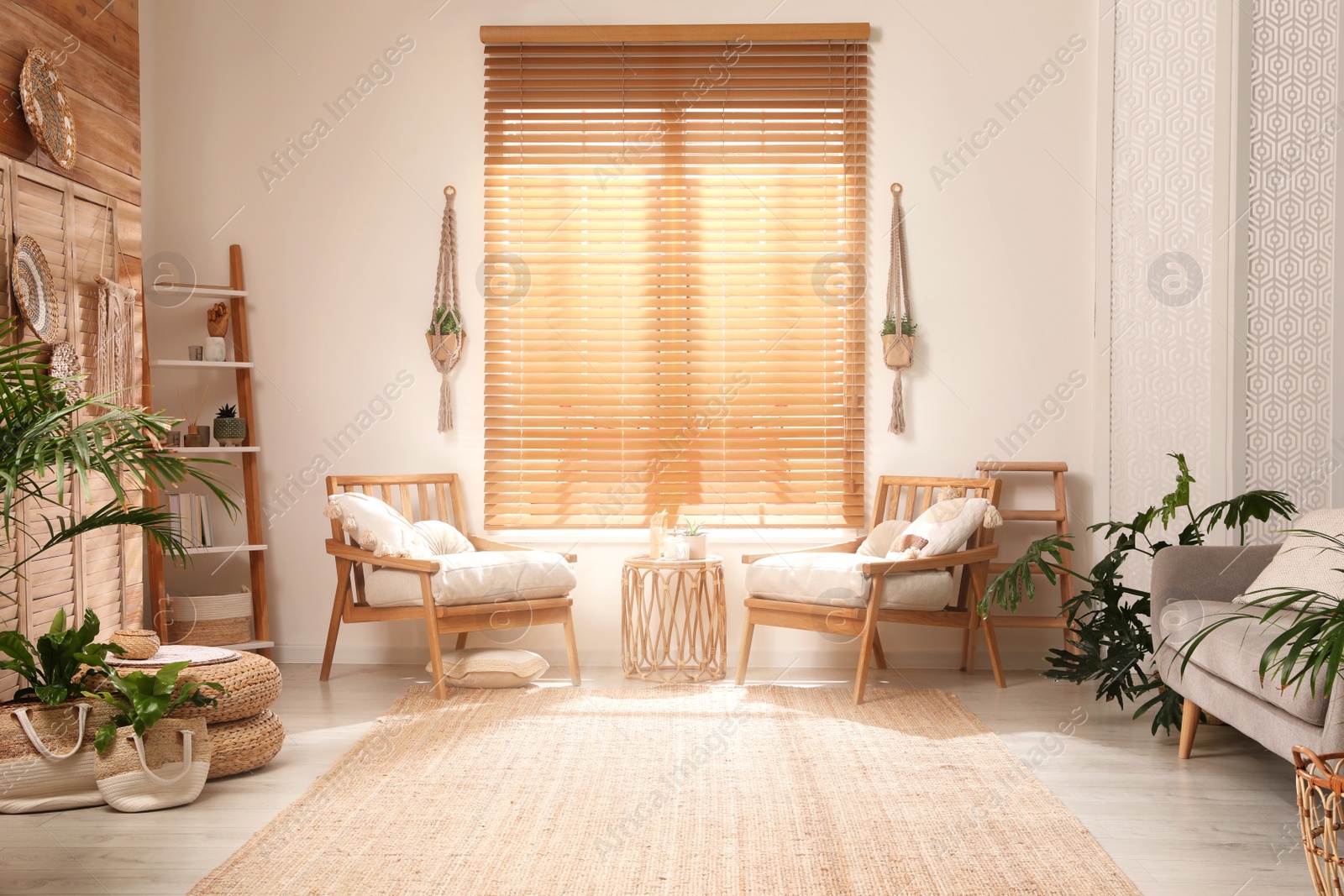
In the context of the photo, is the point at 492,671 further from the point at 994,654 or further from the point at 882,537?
the point at 994,654

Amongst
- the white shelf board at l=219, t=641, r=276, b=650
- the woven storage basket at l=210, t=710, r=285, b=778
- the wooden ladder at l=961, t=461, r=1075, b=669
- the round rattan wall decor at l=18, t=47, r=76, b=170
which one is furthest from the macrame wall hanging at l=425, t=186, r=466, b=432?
the wooden ladder at l=961, t=461, r=1075, b=669

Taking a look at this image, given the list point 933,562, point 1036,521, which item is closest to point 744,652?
point 933,562

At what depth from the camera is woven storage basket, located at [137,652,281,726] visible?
2672mm

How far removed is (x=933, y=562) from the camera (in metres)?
3.60

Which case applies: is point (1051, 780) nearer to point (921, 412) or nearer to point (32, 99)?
point (921, 412)

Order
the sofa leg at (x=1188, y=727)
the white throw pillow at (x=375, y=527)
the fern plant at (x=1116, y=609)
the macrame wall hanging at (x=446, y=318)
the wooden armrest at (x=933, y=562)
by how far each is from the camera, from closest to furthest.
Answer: the sofa leg at (x=1188, y=727), the fern plant at (x=1116, y=609), the wooden armrest at (x=933, y=562), the white throw pillow at (x=375, y=527), the macrame wall hanging at (x=446, y=318)

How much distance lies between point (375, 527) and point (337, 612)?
467 mm

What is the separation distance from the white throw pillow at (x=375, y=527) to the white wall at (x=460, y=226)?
1.93 feet

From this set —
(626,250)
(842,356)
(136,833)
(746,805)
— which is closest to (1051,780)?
(746,805)

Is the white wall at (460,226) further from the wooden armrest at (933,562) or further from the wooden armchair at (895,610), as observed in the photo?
the wooden armrest at (933,562)

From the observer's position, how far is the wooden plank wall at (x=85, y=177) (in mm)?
2895

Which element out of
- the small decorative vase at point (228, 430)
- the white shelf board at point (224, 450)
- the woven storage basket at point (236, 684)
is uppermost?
the small decorative vase at point (228, 430)

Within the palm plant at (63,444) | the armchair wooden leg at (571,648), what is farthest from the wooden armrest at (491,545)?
the palm plant at (63,444)

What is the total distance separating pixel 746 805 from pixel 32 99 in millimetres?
2966
